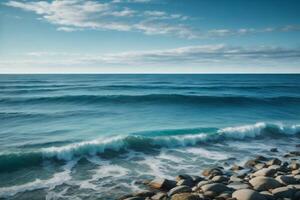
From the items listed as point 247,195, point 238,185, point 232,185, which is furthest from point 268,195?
point 232,185

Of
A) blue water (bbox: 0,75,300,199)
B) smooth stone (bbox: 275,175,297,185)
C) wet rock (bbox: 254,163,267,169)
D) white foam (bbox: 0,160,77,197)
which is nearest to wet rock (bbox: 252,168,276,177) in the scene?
smooth stone (bbox: 275,175,297,185)

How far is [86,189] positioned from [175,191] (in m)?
3.04

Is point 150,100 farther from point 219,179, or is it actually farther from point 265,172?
point 219,179

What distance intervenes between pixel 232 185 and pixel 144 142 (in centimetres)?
694

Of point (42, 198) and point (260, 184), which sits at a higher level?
point (260, 184)

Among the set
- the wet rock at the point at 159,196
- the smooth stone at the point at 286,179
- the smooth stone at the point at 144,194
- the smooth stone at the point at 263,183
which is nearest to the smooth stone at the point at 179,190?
the wet rock at the point at 159,196

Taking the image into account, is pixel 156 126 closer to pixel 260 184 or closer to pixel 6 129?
pixel 6 129

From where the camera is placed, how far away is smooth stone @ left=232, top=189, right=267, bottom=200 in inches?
296

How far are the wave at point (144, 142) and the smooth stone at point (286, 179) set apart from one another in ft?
21.1

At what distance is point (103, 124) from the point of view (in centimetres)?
1997

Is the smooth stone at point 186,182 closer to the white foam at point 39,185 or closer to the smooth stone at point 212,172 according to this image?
the smooth stone at point 212,172

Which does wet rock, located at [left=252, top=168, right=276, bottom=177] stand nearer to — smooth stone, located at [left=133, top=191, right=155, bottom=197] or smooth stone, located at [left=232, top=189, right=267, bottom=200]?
smooth stone, located at [left=232, top=189, right=267, bottom=200]

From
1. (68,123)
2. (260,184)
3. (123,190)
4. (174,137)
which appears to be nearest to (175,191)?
(123,190)

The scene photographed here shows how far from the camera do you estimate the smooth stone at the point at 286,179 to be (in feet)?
29.3
